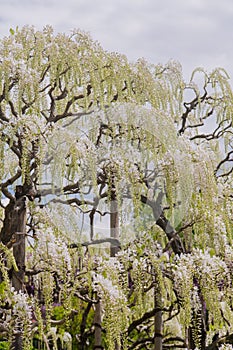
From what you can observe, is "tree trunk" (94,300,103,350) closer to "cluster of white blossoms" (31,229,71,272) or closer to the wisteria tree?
the wisteria tree

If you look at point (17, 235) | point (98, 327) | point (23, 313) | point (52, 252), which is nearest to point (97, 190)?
point (52, 252)

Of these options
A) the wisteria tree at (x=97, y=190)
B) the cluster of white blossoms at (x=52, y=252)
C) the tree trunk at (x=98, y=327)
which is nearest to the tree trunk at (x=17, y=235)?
the wisteria tree at (x=97, y=190)

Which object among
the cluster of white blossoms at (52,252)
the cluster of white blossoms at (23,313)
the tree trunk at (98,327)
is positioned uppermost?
the cluster of white blossoms at (52,252)

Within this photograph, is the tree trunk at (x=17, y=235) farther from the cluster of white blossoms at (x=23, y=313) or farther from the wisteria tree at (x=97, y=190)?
the cluster of white blossoms at (x=23, y=313)

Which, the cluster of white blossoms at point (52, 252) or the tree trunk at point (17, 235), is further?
the tree trunk at point (17, 235)

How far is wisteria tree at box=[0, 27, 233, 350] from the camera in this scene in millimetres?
2605

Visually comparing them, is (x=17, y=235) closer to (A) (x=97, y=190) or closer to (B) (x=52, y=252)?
(B) (x=52, y=252)

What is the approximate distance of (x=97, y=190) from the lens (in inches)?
107

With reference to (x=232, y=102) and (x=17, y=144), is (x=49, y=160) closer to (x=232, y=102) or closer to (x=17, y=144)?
(x=17, y=144)

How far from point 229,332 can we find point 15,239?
5.14 ft

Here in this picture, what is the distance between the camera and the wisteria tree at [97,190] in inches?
103

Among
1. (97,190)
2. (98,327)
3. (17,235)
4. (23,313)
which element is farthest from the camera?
(98,327)

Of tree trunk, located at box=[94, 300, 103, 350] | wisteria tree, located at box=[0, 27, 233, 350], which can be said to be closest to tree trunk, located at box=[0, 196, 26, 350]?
wisteria tree, located at box=[0, 27, 233, 350]

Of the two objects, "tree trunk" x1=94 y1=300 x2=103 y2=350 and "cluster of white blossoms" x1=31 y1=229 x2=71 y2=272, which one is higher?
"cluster of white blossoms" x1=31 y1=229 x2=71 y2=272
